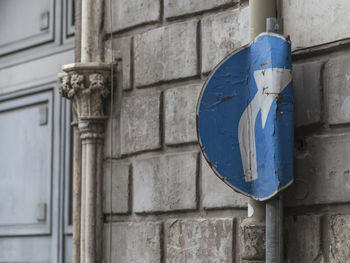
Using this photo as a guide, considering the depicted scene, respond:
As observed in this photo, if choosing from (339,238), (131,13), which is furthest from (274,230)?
(131,13)

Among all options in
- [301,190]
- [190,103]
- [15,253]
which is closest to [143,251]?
[190,103]

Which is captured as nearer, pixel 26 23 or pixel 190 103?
pixel 190 103

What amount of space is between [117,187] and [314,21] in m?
1.64

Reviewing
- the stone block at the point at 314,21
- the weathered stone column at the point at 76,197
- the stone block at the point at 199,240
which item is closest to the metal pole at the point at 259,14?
the stone block at the point at 314,21

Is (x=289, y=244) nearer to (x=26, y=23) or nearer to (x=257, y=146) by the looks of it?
(x=257, y=146)

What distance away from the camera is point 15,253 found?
6422 millimetres

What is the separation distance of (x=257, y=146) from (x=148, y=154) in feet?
3.44

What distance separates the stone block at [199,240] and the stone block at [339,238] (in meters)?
0.63

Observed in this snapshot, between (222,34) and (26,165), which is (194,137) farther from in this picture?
(26,165)

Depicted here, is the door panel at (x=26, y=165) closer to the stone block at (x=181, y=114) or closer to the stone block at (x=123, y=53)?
the stone block at (x=123, y=53)

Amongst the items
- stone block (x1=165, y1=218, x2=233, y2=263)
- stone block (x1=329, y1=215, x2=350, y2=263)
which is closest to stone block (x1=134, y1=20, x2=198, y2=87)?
stone block (x1=165, y1=218, x2=233, y2=263)

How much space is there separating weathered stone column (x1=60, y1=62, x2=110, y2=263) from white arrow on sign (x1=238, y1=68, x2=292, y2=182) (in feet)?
4.33

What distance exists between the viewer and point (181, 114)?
4945mm

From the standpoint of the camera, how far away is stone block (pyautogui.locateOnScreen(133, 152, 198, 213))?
4.84 metres
